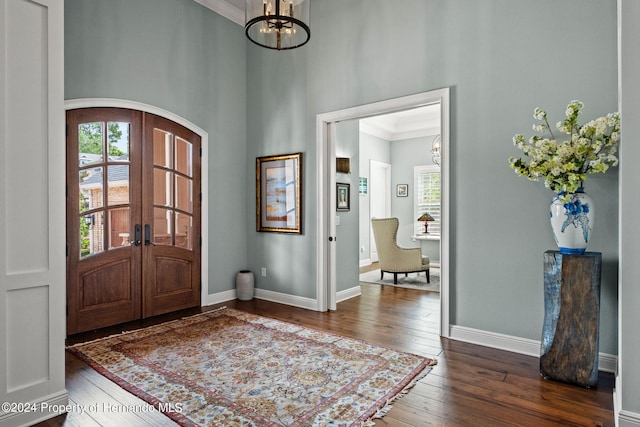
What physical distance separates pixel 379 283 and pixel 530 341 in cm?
313

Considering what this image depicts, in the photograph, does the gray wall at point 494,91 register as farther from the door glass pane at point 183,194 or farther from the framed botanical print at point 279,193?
the door glass pane at point 183,194

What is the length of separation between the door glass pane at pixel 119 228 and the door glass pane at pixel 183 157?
2.65 ft

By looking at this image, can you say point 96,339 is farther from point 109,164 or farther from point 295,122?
point 295,122

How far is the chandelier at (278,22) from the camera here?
2896 mm

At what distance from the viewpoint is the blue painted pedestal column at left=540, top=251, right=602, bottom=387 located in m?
2.49

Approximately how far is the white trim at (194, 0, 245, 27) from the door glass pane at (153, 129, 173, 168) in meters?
1.69

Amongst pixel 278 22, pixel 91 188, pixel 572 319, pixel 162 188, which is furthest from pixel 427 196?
pixel 91 188

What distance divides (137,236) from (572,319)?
395cm

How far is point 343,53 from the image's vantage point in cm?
420

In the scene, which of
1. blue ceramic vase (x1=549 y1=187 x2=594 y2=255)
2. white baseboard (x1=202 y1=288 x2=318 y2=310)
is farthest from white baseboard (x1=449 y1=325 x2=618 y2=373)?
white baseboard (x1=202 y1=288 x2=318 y2=310)

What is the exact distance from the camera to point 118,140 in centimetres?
386

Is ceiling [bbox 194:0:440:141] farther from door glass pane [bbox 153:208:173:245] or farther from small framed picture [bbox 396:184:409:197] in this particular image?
door glass pane [bbox 153:208:173:245]

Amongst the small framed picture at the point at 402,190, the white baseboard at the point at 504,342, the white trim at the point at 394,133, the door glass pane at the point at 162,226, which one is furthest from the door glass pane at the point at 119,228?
the small framed picture at the point at 402,190

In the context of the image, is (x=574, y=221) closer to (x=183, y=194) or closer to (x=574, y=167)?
(x=574, y=167)
